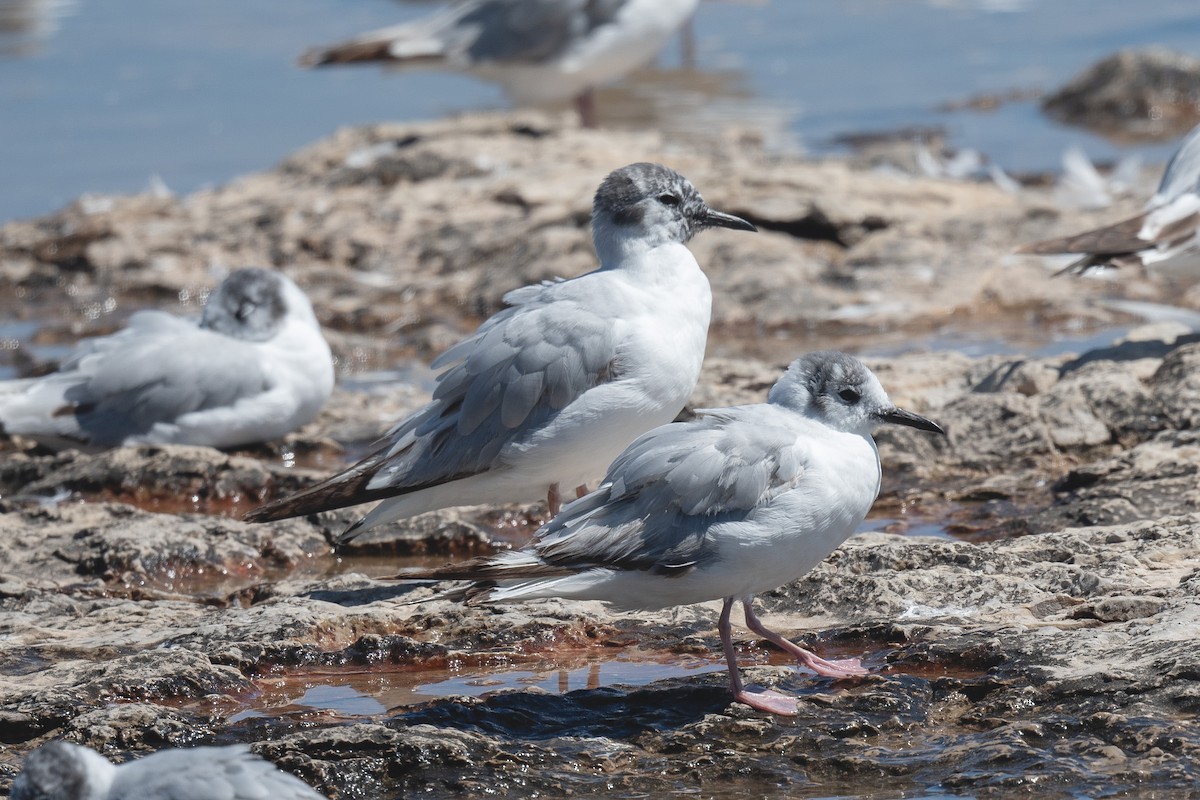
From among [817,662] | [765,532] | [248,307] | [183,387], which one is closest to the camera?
[765,532]

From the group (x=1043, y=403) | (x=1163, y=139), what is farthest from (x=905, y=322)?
(x=1163, y=139)

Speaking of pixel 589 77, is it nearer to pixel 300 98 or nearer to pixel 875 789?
pixel 300 98

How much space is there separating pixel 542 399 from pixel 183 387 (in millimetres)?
2388

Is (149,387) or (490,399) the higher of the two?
(490,399)

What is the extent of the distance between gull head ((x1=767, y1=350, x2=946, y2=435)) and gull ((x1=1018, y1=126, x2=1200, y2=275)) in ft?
10.6

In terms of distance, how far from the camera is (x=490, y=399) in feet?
17.7

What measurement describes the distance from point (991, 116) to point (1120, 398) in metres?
10.3

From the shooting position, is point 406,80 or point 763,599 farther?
point 406,80

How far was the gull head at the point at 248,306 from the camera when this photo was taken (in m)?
7.42

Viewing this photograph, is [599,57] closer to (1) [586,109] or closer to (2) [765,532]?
(1) [586,109]

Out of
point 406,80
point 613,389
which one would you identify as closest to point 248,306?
point 613,389

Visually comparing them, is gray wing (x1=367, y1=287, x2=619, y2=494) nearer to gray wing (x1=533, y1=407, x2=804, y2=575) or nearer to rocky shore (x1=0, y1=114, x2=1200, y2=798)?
rocky shore (x1=0, y1=114, x2=1200, y2=798)

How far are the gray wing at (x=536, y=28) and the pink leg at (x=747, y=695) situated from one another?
32.6 feet

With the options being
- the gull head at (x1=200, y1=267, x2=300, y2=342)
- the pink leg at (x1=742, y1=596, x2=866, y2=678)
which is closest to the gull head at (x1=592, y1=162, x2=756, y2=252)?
the pink leg at (x1=742, y1=596, x2=866, y2=678)
